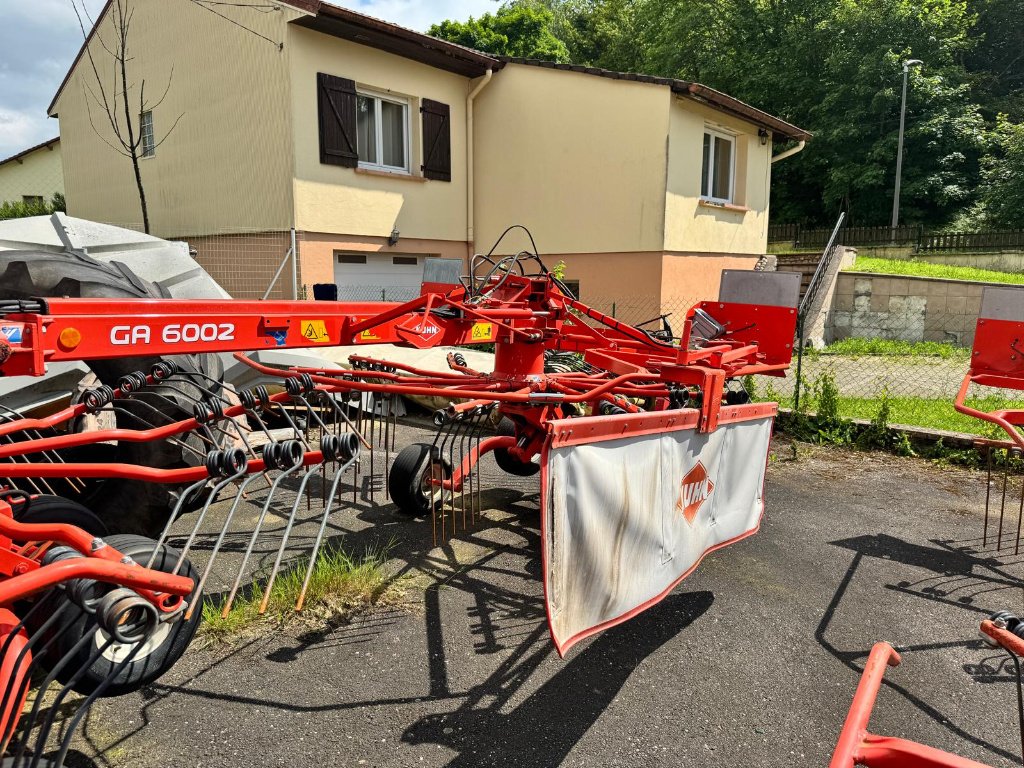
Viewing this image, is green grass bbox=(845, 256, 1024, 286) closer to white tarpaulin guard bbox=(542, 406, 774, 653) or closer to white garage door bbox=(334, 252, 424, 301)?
white garage door bbox=(334, 252, 424, 301)

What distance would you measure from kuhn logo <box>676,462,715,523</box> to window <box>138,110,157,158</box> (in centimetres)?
1333

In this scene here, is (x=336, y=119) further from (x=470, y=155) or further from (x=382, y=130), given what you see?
(x=470, y=155)

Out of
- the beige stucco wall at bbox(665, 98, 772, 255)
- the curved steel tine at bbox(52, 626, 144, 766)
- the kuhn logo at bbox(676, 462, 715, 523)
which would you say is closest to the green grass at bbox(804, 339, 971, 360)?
the beige stucco wall at bbox(665, 98, 772, 255)

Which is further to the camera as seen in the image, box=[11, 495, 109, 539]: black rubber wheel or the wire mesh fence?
the wire mesh fence

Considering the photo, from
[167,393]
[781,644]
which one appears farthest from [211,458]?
[781,644]

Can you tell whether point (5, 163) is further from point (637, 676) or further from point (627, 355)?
point (637, 676)

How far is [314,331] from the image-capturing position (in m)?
3.24

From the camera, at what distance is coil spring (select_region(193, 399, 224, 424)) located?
317 cm

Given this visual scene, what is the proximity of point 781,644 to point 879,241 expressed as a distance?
23.5 meters

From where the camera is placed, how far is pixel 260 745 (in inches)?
99.0

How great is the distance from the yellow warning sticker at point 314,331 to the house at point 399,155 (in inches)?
315

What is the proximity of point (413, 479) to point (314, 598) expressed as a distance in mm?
1331

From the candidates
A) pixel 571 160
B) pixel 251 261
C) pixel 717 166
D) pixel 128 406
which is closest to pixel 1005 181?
pixel 717 166

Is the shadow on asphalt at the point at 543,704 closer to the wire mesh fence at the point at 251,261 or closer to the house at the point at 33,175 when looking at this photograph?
the wire mesh fence at the point at 251,261
